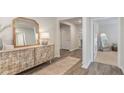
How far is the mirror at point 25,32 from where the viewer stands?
8.68 feet

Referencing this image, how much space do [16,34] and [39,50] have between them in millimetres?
718

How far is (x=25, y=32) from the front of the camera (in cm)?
296

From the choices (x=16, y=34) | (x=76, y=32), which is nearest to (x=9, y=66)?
(x=16, y=34)

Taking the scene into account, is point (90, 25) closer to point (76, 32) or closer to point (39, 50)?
point (39, 50)

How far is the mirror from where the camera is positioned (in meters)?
2.65

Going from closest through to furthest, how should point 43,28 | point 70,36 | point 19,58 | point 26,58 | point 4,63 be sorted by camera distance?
point 4,63 → point 19,58 → point 26,58 → point 43,28 → point 70,36

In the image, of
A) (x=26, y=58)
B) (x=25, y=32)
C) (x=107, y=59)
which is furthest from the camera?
(x=107, y=59)

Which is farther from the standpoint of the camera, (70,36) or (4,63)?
(70,36)

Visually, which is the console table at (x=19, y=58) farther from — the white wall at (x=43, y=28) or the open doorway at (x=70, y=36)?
the open doorway at (x=70, y=36)

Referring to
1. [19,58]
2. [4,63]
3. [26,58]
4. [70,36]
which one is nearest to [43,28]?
[26,58]

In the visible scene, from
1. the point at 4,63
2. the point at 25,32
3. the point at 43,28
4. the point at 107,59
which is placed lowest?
the point at 107,59

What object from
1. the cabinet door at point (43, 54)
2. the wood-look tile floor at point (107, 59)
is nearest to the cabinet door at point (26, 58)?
the cabinet door at point (43, 54)

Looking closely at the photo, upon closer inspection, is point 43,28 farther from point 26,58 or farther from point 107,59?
point 107,59

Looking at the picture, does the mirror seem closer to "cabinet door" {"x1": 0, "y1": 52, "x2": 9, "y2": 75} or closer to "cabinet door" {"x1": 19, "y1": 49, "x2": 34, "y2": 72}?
"cabinet door" {"x1": 19, "y1": 49, "x2": 34, "y2": 72}
